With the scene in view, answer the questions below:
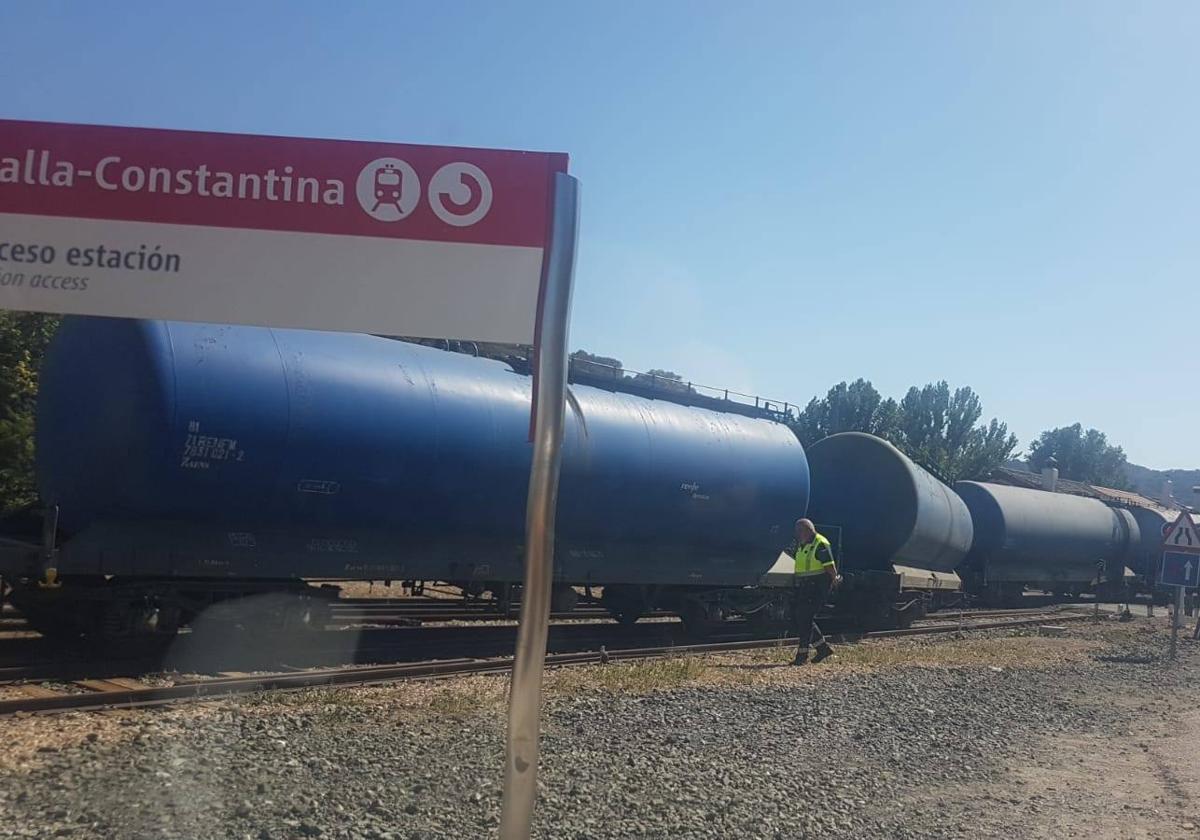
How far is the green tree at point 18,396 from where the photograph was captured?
14.2 m

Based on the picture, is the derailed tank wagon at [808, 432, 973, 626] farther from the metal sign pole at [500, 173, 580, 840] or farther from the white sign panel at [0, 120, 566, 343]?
the white sign panel at [0, 120, 566, 343]

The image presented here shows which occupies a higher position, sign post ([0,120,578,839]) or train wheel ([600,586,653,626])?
sign post ([0,120,578,839])

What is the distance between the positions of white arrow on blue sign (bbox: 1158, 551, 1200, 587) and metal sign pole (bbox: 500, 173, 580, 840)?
52.5ft

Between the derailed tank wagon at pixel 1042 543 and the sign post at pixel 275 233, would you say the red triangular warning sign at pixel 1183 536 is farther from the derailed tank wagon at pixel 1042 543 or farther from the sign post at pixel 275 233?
the sign post at pixel 275 233

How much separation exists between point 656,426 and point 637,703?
5457mm

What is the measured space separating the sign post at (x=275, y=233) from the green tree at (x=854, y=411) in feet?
193

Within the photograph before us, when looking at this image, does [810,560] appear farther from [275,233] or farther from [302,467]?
[275,233]

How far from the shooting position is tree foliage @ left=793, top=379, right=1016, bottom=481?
60625 mm

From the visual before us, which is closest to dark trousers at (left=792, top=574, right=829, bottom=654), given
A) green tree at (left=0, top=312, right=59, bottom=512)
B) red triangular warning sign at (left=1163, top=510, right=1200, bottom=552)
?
red triangular warning sign at (left=1163, top=510, right=1200, bottom=552)

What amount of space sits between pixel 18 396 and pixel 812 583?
1223 centimetres

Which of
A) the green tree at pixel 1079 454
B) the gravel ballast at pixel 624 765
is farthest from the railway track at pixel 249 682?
the green tree at pixel 1079 454

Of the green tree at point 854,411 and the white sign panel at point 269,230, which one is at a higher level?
the green tree at point 854,411

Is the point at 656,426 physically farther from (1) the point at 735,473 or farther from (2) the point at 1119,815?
(2) the point at 1119,815

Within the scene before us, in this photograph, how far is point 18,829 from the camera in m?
5.09
